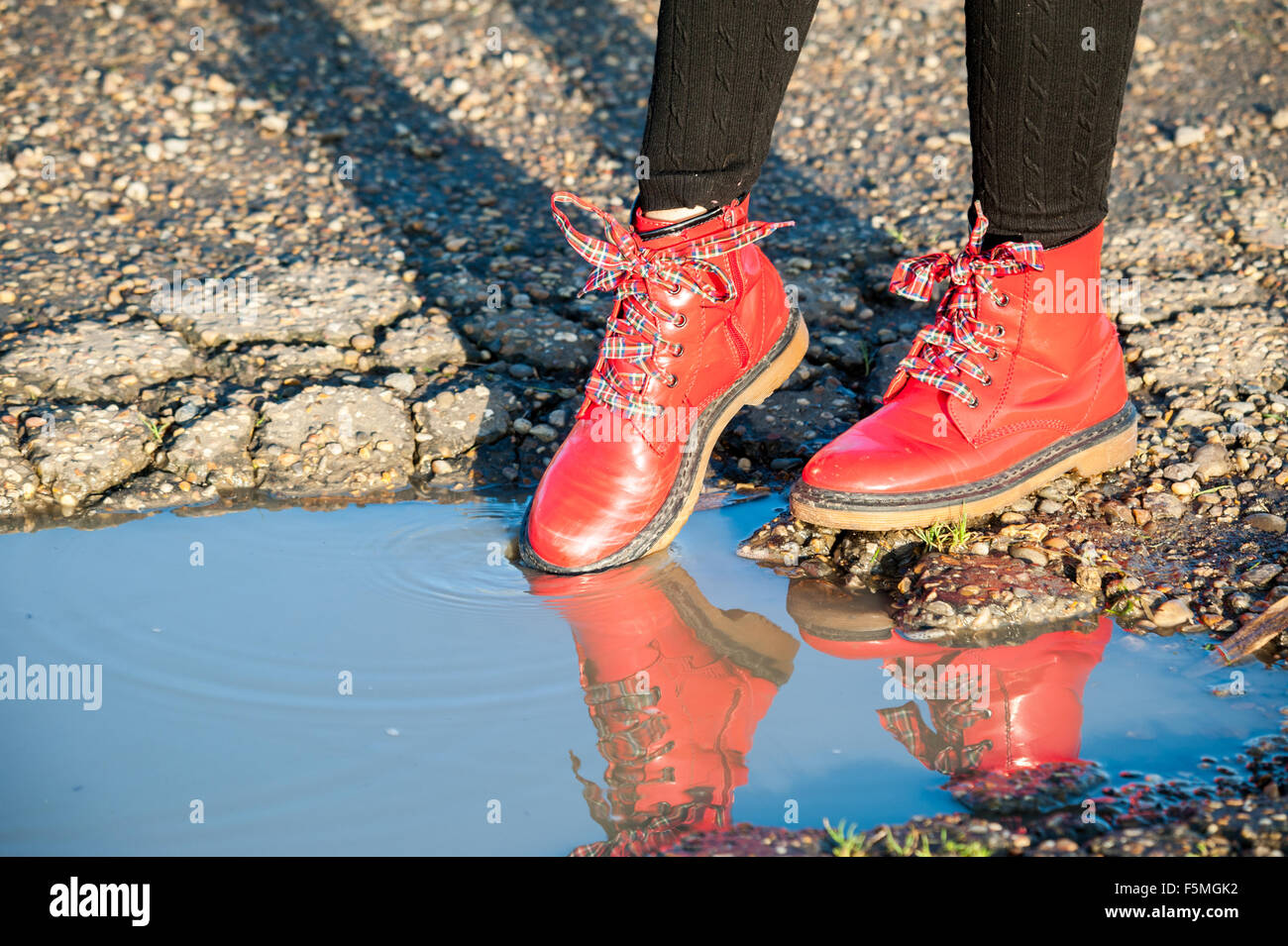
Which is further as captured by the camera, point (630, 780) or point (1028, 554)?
point (1028, 554)

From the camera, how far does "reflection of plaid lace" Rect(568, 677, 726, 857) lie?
4.68 feet

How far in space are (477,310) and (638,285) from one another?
35.0 inches

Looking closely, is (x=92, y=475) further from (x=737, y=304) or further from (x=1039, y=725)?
(x=1039, y=725)

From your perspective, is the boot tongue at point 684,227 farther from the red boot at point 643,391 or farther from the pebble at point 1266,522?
the pebble at point 1266,522

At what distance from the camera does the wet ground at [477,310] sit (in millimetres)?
1886

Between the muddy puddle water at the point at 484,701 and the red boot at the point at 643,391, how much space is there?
86mm

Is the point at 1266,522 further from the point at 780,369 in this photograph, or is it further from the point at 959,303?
the point at 780,369

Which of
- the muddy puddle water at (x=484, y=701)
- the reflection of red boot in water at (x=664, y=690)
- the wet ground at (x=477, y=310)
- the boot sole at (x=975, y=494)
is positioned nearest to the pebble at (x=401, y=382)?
the wet ground at (x=477, y=310)

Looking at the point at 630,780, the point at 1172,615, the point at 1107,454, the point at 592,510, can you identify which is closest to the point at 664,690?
the point at 630,780

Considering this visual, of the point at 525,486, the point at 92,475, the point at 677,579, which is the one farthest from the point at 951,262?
the point at 92,475

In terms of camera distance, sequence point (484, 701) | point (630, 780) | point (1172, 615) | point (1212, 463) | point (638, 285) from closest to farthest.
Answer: point (630, 780), point (484, 701), point (1172, 615), point (638, 285), point (1212, 463)

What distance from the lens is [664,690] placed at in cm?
171

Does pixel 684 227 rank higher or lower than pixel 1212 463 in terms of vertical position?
higher

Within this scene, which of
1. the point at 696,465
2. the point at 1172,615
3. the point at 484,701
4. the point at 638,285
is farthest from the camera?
the point at 696,465
